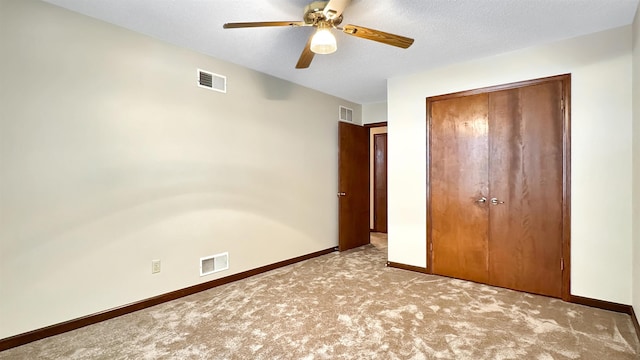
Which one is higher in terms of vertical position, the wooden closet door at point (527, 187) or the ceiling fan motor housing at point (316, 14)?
the ceiling fan motor housing at point (316, 14)

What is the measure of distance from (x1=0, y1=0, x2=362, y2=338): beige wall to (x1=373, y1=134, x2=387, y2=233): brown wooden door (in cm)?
327

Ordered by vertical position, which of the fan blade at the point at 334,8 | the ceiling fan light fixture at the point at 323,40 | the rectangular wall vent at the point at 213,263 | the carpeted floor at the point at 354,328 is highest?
the fan blade at the point at 334,8

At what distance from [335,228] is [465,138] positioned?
7.76 feet

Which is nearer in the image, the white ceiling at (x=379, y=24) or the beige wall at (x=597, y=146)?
the white ceiling at (x=379, y=24)

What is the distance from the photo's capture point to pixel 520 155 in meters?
3.14

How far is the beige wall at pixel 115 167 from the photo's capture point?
2191 mm

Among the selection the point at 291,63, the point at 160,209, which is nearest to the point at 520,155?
the point at 291,63

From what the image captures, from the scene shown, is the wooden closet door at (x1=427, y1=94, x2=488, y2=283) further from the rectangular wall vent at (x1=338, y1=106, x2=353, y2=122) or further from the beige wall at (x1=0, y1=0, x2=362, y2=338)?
the beige wall at (x1=0, y1=0, x2=362, y2=338)

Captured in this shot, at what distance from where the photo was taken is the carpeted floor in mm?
2078

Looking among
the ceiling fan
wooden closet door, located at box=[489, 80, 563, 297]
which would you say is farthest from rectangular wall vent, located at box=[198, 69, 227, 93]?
wooden closet door, located at box=[489, 80, 563, 297]

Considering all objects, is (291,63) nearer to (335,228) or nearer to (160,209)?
(160,209)

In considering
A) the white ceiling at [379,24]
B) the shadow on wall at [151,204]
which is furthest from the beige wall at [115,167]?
the white ceiling at [379,24]

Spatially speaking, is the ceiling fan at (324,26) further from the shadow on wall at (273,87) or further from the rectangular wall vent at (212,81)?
the shadow on wall at (273,87)

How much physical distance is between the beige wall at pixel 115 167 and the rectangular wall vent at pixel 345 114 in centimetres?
136
